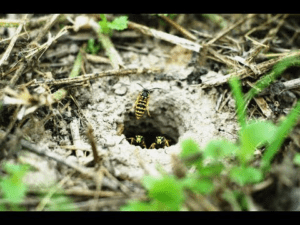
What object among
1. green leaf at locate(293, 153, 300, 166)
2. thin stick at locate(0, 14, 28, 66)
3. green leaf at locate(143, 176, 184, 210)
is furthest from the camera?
thin stick at locate(0, 14, 28, 66)

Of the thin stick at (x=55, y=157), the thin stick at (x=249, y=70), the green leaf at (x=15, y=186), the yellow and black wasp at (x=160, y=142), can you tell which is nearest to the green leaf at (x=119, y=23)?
the thin stick at (x=249, y=70)

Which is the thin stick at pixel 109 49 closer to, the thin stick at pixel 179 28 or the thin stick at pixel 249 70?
the thin stick at pixel 179 28

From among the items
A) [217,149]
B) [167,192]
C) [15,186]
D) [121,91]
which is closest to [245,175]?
[217,149]

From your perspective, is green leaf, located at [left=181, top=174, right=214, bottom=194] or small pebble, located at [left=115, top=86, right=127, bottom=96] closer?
green leaf, located at [left=181, top=174, right=214, bottom=194]

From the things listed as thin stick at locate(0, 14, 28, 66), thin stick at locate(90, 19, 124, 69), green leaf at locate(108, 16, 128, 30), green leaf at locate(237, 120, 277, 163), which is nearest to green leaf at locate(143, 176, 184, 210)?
green leaf at locate(237, 120, 277, 163)

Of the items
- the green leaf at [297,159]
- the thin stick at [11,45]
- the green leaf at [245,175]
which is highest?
the thin stick at [11,45]

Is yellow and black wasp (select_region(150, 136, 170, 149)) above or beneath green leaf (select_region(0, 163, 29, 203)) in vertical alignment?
beneath

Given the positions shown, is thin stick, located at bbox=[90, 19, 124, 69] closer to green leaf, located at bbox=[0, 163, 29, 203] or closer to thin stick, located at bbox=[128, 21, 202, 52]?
thin stick, located at bbox=[128, 21, 202, 52]

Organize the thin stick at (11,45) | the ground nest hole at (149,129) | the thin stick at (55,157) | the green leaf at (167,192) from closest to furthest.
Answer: the green leaf at (167,192)
the thin stick at (55,157)
the thin stick at (11,45)
the ground nest hole at (149,129)

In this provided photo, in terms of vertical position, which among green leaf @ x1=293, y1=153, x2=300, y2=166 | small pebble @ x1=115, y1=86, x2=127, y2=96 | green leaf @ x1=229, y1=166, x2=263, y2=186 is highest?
green leaf @ x1=293, y1=153, x2=300, y2=166
